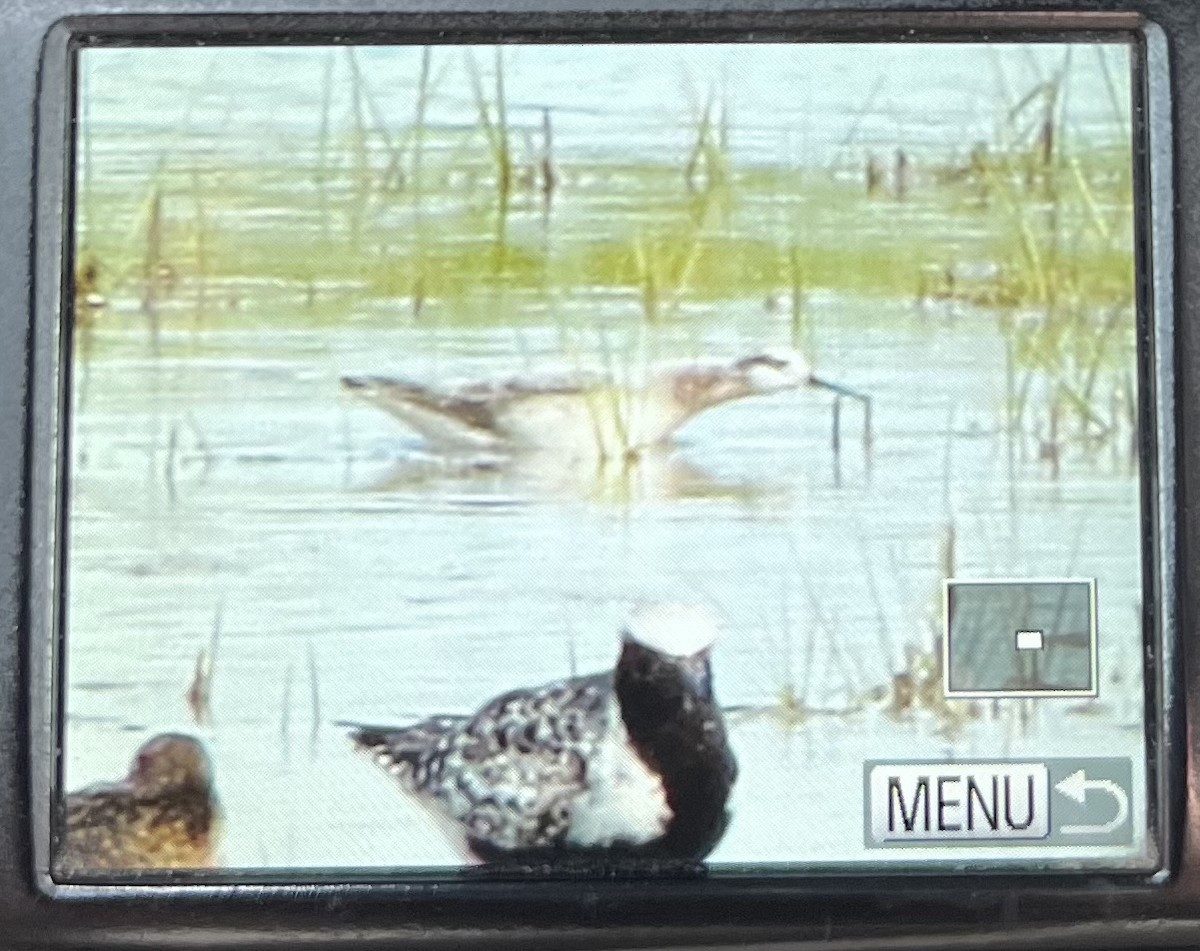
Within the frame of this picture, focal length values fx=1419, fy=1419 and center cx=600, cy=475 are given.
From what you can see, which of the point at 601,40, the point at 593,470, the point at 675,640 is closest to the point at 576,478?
the point at 593,470

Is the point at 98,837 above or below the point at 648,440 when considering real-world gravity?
below

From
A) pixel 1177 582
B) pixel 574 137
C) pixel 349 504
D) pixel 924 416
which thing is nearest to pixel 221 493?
pixel 349 504

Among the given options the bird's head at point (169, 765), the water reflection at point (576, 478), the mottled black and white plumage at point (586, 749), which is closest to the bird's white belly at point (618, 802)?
the mottled black and white plumage at point (586, 749)

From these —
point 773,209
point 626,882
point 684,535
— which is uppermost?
point 773,209

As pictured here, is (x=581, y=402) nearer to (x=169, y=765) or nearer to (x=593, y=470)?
(x=593, y=470)

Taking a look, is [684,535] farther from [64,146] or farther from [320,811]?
[64,146]

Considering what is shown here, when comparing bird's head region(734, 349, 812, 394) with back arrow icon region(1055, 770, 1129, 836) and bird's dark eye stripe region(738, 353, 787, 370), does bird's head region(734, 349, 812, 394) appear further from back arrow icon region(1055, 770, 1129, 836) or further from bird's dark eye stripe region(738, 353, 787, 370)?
back arrow icon region(1055, 770, 1129, 836)
